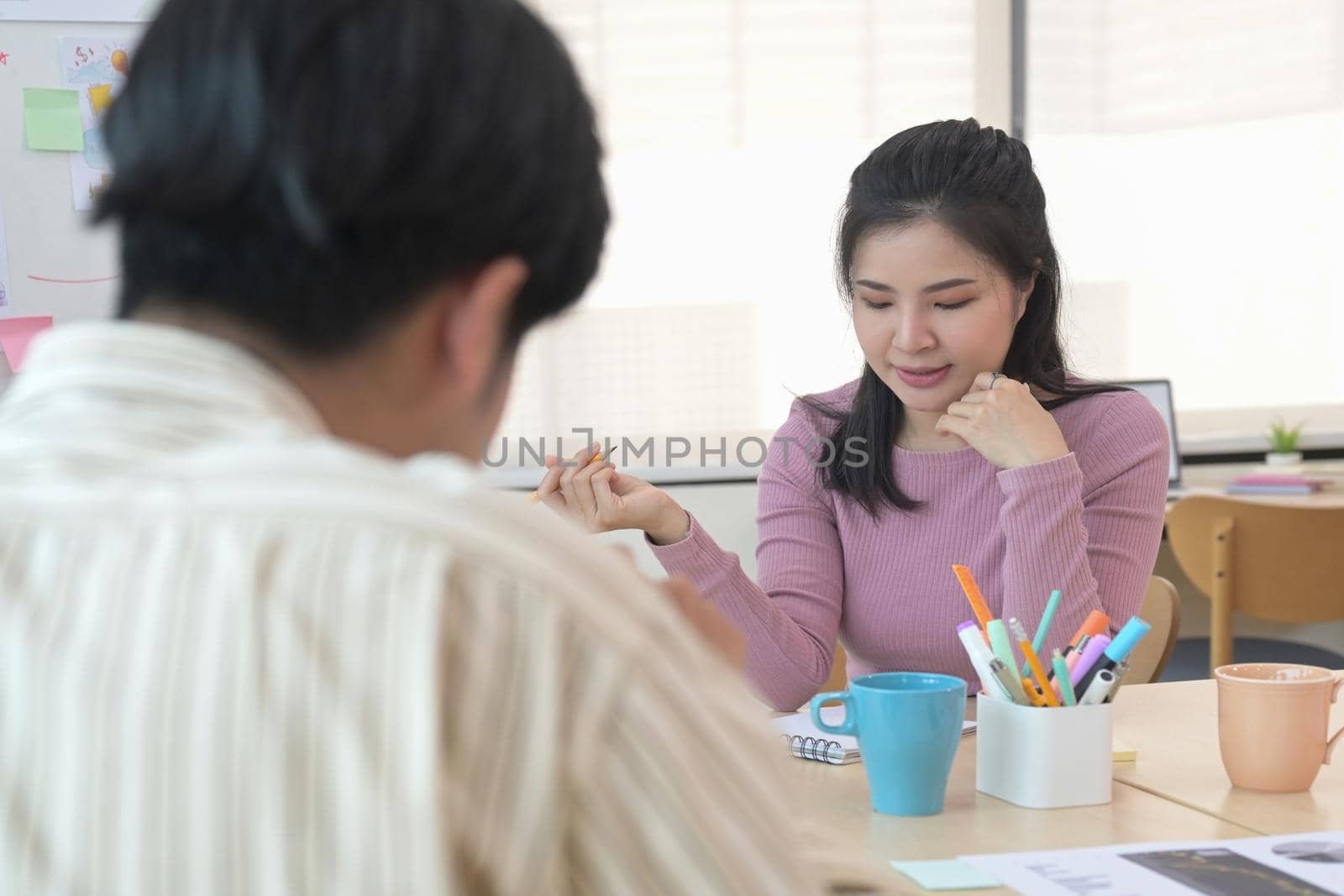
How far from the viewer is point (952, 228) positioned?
1.63m

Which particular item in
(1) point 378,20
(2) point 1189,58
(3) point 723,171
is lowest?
(1) point 378,20

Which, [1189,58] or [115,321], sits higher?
[1189,58]

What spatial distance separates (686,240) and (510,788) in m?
2.91

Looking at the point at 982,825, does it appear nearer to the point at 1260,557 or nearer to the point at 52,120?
the point at 52,120

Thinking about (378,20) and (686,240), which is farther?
(686,240)

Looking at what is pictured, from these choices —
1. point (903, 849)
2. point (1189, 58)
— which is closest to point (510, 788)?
point (903, 849)

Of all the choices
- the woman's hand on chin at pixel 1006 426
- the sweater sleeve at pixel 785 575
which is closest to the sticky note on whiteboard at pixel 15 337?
the sweater sleeve at pixel 785 575

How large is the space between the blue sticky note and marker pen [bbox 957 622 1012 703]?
0.20 metres

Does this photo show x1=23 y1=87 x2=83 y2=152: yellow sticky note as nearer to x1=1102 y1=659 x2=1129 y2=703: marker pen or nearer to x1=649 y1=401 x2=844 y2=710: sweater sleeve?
x1=649 y1=401 x2=844 y2=710: sweater sleeve

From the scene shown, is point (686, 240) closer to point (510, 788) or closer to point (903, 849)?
point (903, 849)

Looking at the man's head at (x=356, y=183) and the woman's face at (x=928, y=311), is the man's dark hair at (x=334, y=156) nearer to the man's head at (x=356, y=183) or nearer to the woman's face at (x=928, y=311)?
the man's head at (x=356, y=183)

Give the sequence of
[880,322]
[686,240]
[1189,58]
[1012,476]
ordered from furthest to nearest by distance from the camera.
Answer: [1189,58] → [686,240] → [880,322] → [1012,476]

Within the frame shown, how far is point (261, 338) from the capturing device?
0.50 m

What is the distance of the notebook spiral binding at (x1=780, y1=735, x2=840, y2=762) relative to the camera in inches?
47.9
